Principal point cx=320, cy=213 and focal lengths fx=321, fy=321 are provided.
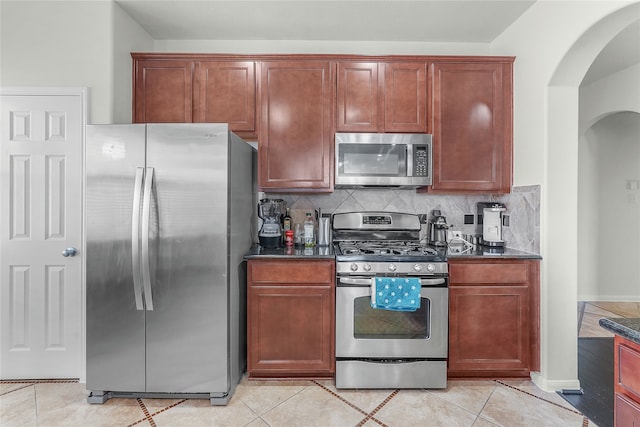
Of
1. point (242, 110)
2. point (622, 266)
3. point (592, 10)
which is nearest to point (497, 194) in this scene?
point (592, 10)

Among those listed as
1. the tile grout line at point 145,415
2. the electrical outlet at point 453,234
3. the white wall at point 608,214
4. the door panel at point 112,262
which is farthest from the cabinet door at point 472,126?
the tile grout line at point 145,415

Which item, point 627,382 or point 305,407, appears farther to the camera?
point 305,407

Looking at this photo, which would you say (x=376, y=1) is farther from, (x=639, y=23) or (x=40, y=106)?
(x=40, y=106)

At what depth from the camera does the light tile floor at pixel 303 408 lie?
1.97 meters

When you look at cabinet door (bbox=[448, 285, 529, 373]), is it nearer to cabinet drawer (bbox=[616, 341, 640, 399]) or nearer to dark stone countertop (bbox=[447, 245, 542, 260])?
dark stone countertop (bbox=[447, 245, 542, 260])

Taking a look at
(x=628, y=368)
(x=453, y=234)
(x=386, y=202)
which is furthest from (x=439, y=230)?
(x=628, y=368)

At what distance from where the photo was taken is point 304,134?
2633mm

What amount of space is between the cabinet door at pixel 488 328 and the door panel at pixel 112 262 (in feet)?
7.15

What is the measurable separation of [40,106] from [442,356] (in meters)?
3.42

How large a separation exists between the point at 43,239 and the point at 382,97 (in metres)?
2.81

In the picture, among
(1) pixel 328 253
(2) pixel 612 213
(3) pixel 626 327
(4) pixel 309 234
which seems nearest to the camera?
(3) pixel 626 327

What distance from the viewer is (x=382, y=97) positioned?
2666 millimetres

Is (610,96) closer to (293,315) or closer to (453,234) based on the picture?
(453,234)

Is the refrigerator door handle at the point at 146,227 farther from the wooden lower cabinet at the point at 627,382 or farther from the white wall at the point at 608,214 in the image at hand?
the white wall at the point at 608,214
